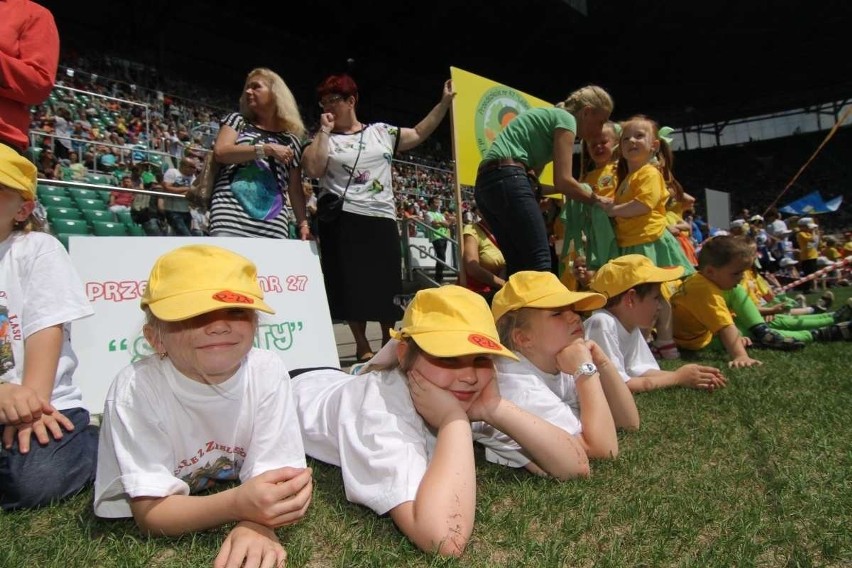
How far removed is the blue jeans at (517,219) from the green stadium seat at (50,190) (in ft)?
11.7

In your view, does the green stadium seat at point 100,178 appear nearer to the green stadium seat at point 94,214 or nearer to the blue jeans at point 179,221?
the green stadium seat at point 94,214

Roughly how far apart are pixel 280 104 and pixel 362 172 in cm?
57

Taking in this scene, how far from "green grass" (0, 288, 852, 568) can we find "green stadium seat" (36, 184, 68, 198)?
152 inches

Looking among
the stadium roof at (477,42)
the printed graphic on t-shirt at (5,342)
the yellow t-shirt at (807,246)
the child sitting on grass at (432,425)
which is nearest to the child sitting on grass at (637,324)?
the child sitting on grass at (432,425)

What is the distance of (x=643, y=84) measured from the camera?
2806 centimetres

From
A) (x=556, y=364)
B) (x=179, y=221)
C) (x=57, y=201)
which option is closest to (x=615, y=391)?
(x=556, y=364)

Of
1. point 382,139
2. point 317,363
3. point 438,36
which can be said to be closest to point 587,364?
point 317,363

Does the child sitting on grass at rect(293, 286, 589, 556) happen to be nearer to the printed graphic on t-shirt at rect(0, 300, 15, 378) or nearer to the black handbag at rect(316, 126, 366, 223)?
the printed graphic on t-shirt at rect(0, 300, 15, 378)

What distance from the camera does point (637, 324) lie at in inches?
112

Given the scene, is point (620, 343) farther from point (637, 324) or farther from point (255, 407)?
point (255, 407)

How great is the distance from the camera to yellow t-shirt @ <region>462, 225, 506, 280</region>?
191 inches

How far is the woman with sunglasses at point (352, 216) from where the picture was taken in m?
3.35

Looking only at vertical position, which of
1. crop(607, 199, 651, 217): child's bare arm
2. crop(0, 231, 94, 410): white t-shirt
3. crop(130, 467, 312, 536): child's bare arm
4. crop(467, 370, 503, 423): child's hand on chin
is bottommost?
crop(130, 467, 312, 536): child's bare arm

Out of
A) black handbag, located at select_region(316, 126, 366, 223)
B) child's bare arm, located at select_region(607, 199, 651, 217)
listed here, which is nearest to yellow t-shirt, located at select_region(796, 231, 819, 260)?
child's bare arm, located at select_region(607, 199, 651, 217)
